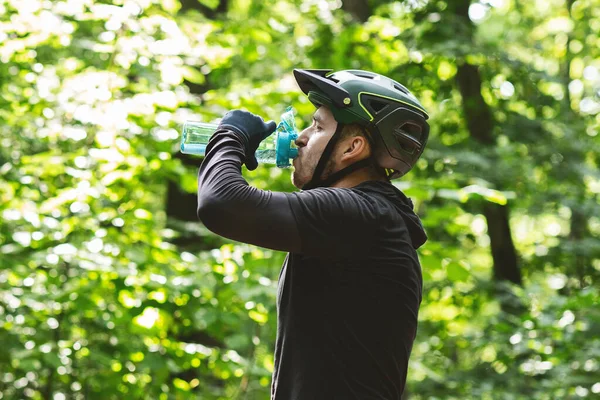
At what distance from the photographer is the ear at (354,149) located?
2.48 metres

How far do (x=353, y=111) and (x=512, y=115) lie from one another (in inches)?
328

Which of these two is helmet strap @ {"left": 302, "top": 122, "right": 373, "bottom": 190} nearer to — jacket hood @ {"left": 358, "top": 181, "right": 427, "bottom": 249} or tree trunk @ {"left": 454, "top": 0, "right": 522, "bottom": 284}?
jacket hood @ {"left": 358, "top": 181, "right": 427, "bottom": 249}

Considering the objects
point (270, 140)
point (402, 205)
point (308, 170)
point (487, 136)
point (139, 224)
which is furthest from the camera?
point (487, 136)

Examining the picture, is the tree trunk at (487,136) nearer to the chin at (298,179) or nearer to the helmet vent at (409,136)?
the helmet vent at (409,136)

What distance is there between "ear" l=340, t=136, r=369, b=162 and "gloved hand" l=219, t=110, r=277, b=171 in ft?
0.96

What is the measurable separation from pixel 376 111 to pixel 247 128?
48 cm

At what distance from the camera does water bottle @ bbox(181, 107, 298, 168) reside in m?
2.52

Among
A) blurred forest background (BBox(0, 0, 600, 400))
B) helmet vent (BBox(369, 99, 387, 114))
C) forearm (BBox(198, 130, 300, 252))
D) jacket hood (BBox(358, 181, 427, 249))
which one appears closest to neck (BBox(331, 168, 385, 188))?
jacket hood (BBox(358, 181, 427, 249))

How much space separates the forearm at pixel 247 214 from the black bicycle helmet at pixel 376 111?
1.55ft

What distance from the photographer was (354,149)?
8.14 feet

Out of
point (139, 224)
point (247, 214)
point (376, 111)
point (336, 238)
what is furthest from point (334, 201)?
point (139, 224)

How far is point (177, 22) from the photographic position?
582 cm

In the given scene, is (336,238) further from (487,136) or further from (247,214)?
(487,136)

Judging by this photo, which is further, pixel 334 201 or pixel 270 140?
pixel 270 140
